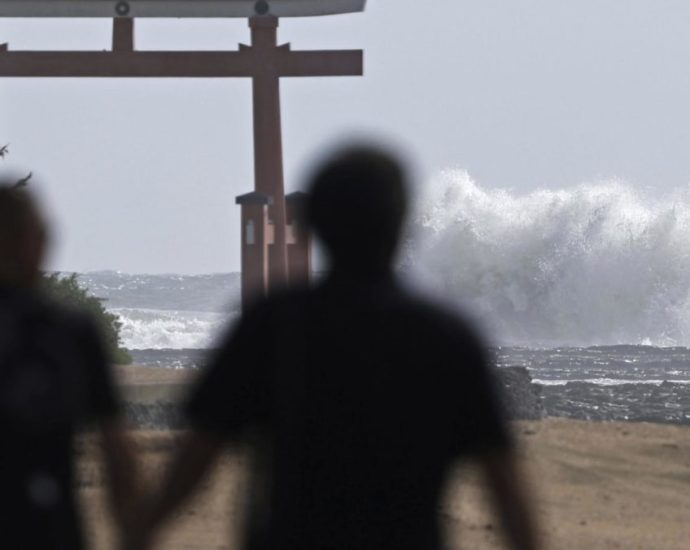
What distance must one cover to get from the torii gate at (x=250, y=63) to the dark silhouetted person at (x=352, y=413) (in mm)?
16611

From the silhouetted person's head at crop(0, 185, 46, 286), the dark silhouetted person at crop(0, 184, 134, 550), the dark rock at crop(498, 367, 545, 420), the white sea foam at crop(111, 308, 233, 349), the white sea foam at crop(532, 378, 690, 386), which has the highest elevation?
the silhouetted person's head at crop(0, 185, 46, 286)

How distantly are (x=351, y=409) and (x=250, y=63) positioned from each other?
56.8 ft

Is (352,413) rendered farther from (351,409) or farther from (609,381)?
(609,381)

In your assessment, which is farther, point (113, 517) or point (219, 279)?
point (219, 279)

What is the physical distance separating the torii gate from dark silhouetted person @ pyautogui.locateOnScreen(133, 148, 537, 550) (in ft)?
54.5

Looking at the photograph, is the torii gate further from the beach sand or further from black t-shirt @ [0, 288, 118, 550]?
black t-shirt @ [0, 288, 118, 550]

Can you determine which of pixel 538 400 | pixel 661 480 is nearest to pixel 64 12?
pixel 538 400

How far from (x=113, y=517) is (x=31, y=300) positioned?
535mm

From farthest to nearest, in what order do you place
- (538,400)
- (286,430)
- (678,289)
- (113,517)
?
1. (678,289)
2. (538,400)
3. (113,517)
4. (286,430)

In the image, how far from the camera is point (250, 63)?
20797mm

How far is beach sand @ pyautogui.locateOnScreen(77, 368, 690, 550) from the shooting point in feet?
35.6

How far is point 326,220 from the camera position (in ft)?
12.6

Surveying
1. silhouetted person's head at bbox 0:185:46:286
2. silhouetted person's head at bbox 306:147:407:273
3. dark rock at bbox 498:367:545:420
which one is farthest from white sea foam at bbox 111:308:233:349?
silhouetted person's head at bbox 306:147:407:273

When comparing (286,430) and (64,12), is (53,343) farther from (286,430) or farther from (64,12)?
(64,12)
